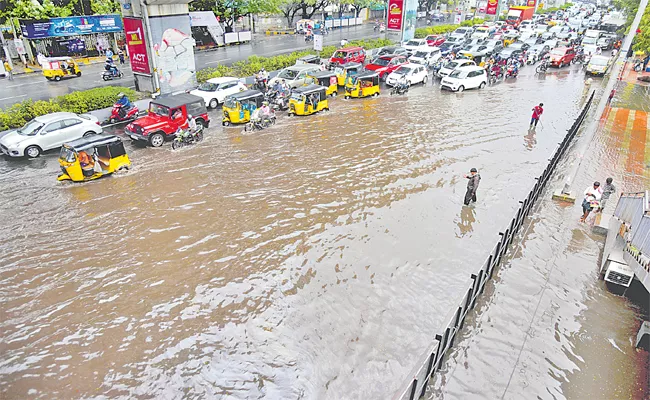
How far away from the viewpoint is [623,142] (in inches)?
734

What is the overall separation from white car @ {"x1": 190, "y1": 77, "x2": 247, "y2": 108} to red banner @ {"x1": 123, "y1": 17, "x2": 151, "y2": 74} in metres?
3.32

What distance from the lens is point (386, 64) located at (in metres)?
29.7

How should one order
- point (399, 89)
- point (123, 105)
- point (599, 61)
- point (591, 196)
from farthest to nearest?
point (599, 61), point (399, 89), point (123, 105), point (591, 196)

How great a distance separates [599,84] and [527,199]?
2541 cm

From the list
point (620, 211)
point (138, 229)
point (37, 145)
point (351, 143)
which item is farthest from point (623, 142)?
point (37, 145)

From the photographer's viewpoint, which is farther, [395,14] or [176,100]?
Answer: [395,14]

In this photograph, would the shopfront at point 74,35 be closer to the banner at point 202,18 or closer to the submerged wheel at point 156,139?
the banner at point 202,18

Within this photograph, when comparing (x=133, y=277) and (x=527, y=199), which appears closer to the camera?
(x=133, y=277)

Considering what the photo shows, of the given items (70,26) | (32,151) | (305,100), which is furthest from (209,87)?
(70,26)

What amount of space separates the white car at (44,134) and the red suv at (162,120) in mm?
1755

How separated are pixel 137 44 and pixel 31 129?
9.23 m

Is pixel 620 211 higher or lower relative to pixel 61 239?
higher

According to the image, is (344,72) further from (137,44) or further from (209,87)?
(137,44)

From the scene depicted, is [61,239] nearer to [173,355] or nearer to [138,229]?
[138,229]
